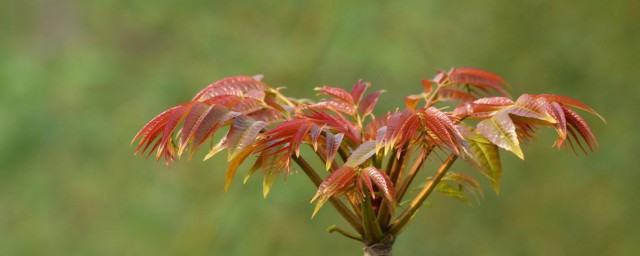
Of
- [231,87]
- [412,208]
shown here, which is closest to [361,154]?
[412,208]

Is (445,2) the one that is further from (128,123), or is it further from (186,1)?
(128,123)

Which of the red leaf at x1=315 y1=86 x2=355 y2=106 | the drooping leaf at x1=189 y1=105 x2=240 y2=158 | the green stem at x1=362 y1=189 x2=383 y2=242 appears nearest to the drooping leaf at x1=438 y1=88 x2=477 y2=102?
the red leaf at x1=315 y1=86 x2=355 y2=106

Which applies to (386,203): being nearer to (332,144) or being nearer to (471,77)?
(332,144)

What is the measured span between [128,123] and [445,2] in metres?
0.97

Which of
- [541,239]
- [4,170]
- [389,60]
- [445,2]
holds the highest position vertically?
[445,2]

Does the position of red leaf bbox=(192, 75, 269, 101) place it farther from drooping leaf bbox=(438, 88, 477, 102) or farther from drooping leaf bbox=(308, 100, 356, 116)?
drooping leaf bbox=(438, 88, 477, 102)

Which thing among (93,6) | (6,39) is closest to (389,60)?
(93,6)

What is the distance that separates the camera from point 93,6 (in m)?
2.37

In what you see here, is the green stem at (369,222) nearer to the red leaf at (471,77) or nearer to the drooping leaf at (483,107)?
the drooping leaf at (483,107)

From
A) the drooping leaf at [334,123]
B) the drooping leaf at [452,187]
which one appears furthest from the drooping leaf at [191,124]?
the drooping leaf at [452,187]

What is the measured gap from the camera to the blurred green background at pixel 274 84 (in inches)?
85.8

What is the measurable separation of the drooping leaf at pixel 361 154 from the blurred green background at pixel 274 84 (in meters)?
1.29

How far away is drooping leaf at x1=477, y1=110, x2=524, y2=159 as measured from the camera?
0.90 meters

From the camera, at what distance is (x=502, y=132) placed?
3.00 ft
